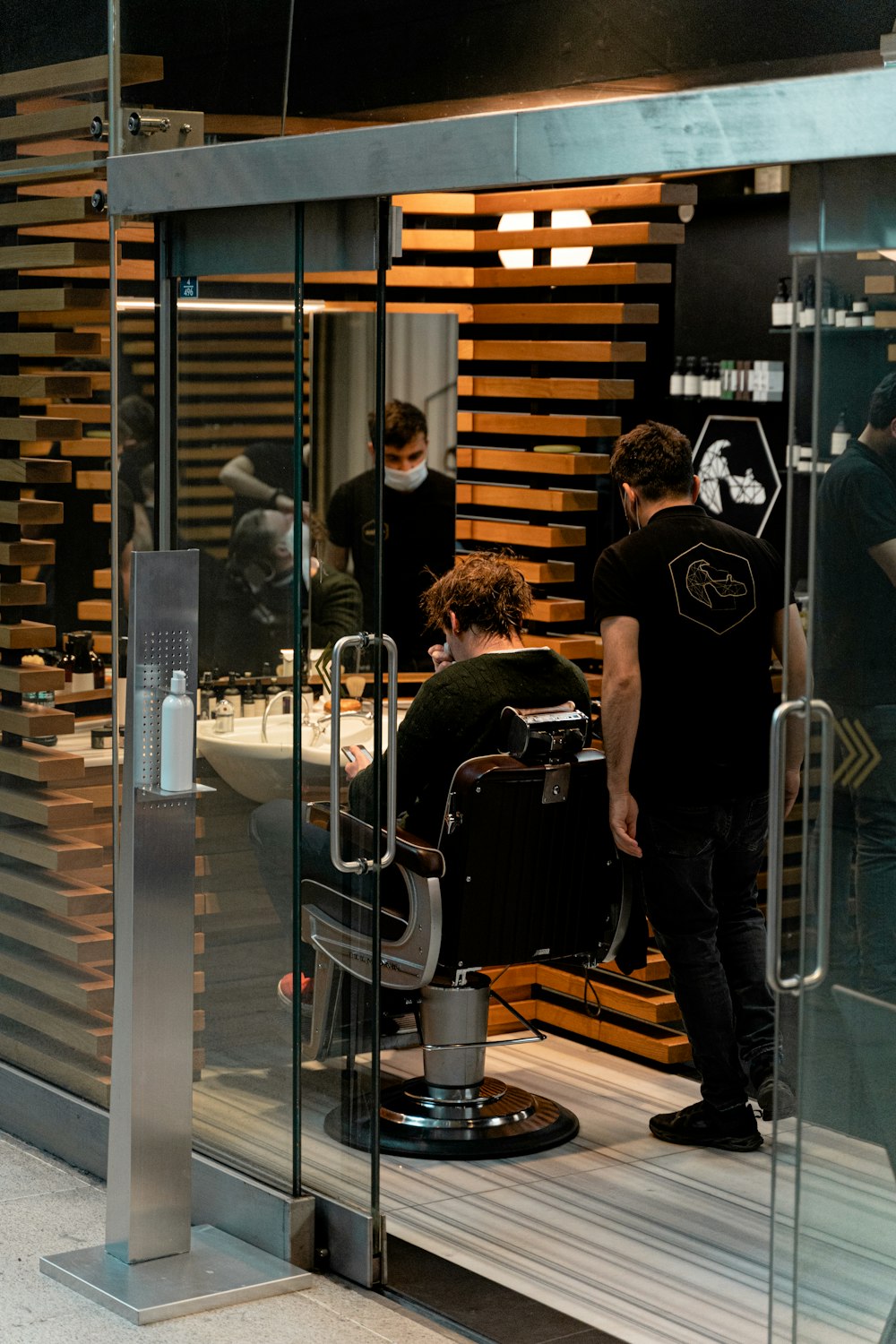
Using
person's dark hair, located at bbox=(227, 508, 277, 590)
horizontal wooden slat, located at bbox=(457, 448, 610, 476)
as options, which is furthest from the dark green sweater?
horizontal wooden slat, located at bbox=(457, 448, 610, 476)

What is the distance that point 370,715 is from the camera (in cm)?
379

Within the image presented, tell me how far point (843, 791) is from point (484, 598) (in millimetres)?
1967

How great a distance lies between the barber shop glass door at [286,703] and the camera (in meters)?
3.73

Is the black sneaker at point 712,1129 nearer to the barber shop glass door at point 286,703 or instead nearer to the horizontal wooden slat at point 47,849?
the barber shop glass door at point 286,703

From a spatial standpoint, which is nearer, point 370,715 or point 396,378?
point 370,715

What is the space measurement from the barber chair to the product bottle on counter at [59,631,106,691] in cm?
83

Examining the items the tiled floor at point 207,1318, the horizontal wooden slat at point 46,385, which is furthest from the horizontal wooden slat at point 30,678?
the tiled floor at point 207,1318

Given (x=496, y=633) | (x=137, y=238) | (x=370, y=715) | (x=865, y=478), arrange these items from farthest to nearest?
(x=496, y=633)
(x=137, y=238)
(x=370, y=715)
(x=865, y=478)

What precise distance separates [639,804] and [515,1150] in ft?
2.96

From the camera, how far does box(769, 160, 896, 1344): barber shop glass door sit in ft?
8.73

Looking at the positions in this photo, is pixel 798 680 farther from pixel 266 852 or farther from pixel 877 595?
pixel 266 852

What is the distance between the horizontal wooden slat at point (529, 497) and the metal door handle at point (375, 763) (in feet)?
6.46

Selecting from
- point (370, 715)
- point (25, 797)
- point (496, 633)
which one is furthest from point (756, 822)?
point (25, 797)

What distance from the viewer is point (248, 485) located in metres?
→ 3.91
